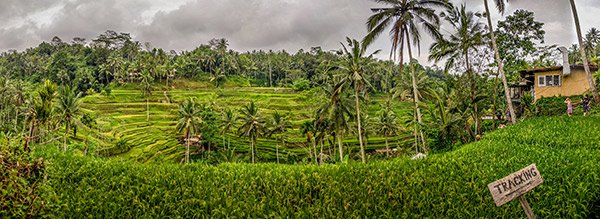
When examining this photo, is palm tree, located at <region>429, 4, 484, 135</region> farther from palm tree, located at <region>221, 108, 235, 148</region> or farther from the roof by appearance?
palm tree, located at <region>221, 108, 235, 148</region>

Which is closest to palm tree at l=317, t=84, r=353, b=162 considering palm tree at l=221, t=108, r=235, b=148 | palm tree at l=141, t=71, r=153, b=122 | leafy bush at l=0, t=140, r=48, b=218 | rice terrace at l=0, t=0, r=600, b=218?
rice terrace at l=0, t=0, r=600, b=218

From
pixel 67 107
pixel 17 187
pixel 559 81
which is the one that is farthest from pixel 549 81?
pixel 67 107

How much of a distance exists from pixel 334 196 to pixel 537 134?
7.06 meters

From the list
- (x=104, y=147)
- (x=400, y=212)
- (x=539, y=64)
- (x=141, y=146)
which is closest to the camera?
(x=400, y=212)

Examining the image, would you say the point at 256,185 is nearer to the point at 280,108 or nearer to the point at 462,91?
the point at 462,91

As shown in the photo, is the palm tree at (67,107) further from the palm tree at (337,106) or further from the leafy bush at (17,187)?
the leafy bush at (17,187)

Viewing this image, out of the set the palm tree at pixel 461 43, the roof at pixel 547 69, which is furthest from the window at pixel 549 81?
the palm tree at pixel 461 43

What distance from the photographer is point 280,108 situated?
5600 cm

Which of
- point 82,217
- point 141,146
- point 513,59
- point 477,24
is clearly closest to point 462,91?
point 513,59

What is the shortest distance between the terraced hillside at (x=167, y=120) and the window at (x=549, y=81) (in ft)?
62.0

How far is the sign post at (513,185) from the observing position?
12.6 ft

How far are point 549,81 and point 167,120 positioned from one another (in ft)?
143

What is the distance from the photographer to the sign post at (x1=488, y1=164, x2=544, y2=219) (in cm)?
384

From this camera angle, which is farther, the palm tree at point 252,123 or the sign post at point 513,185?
the palm tree at point 252,123
